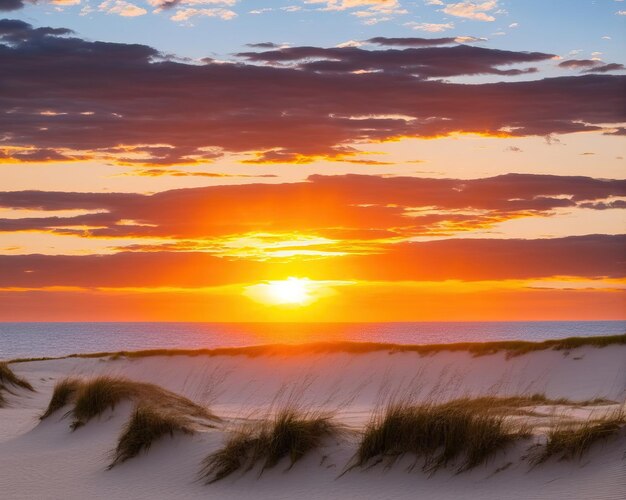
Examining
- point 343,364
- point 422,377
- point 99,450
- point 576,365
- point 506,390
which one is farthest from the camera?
point 343,364

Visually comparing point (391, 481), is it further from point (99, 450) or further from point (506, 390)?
point (506, 390)

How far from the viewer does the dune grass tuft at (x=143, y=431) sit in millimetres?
12195

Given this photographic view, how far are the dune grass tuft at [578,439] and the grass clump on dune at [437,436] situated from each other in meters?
0.45

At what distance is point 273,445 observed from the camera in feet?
36.2

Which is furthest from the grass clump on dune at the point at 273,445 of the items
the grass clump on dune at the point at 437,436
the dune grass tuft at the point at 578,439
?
the dune grass tuft at the point at 578,439

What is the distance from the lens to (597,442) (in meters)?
9.79

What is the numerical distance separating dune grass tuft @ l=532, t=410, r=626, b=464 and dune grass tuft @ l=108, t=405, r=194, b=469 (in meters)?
5.43

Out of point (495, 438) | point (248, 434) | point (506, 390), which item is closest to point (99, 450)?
point (248, 434)

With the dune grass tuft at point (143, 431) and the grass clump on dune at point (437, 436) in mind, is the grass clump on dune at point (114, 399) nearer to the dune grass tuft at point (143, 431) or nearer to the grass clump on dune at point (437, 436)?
the dune grass tuft at point (143, 431)

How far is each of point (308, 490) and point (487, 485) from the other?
2.24 m

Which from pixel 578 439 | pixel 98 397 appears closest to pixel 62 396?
pixel 98 397

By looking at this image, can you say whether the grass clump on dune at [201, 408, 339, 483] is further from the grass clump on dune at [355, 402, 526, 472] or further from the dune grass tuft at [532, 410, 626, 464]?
the dune grass tuft at [532, 410, 626, 464]

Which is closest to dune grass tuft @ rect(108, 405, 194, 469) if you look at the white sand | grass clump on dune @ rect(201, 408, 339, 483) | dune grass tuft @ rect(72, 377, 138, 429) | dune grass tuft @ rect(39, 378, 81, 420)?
the white sand

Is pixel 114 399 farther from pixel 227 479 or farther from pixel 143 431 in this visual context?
pixel 227 479
